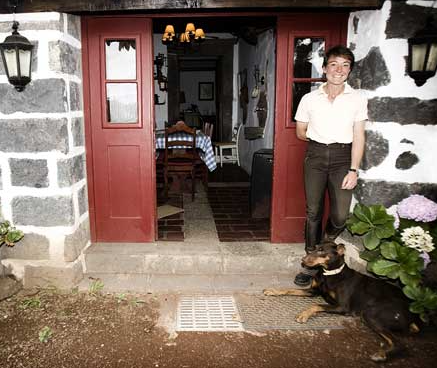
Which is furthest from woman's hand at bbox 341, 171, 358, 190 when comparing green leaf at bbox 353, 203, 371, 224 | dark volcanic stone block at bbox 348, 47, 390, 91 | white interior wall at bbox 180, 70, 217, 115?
white interior wall at bbox 180, 70, 217, 115

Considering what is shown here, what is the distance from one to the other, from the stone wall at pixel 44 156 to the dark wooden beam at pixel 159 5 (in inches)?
3.1

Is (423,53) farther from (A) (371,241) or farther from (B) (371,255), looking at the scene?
(B) (371,255)

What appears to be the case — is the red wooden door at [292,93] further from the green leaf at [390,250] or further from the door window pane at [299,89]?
the green leaf at [390,250]

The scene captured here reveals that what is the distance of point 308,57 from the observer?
3832mm

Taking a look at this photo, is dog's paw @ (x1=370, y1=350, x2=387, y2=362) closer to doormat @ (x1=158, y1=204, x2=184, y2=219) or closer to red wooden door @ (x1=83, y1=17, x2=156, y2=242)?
red wooden door @ (x1=83, y1=17, x2=156, y2=242)

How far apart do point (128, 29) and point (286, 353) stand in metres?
2.90

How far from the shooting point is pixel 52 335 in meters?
2.70

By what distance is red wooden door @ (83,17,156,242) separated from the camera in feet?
11.7

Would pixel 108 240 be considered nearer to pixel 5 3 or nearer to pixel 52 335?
pixel 52 335

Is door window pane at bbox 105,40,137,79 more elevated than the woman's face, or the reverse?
door window pane at bbox 105,40,137,79

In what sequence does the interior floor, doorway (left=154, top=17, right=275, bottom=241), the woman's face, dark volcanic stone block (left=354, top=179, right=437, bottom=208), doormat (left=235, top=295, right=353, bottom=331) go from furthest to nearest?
doorway (left=154, top=17, right=275, bottom=241), the interior floor, dark volcanic stone block (left=354, top=179, right=437, bottom=208), the woman's face, doormat (left=235, top=295, right=353, bottom=331)

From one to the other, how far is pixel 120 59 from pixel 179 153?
2.26m

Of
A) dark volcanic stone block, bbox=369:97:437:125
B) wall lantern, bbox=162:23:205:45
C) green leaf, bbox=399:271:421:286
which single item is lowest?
green leaf, bbox=399:271:421:286

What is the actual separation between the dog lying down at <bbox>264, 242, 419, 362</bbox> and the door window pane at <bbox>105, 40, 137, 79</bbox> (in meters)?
2.25
